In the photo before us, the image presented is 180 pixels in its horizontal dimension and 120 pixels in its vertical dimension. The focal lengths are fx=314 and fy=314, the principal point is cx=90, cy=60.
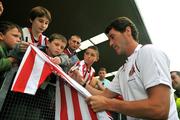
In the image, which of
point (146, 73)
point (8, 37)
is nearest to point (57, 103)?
point (146, 73)

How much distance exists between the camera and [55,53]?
319 centimetres

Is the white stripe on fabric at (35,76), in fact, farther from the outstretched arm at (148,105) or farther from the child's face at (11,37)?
the child's face at (11,37)

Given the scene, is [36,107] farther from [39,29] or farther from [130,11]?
[130,11]

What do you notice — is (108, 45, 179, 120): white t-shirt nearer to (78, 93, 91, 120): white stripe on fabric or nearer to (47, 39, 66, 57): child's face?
(78, 93, 91, 120): white stripe on fabric

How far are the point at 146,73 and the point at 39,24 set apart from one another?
70.9 inches

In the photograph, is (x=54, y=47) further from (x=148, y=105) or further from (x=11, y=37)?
(x=148, y=105)

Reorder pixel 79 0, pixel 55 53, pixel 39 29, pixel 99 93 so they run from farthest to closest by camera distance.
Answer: pixel 79 0 < pixel 39 29 < pixel 55 53 < pixel 99 93

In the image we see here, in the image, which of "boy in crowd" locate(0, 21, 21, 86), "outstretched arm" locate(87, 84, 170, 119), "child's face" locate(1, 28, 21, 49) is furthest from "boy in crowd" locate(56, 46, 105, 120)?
"child's face" locate(1, 28, 21, 49)

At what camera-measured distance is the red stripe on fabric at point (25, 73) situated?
2160mm

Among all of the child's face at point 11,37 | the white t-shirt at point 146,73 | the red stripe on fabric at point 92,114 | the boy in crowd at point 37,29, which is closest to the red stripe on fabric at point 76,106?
the red stripe on fabric at point 92,114

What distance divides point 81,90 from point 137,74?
0.42 metres

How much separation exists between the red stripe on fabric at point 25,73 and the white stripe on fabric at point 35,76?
0.02 m

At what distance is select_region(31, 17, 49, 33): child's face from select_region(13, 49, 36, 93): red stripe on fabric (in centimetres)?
119

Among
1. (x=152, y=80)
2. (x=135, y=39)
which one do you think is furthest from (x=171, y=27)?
(x=152, y=80)
